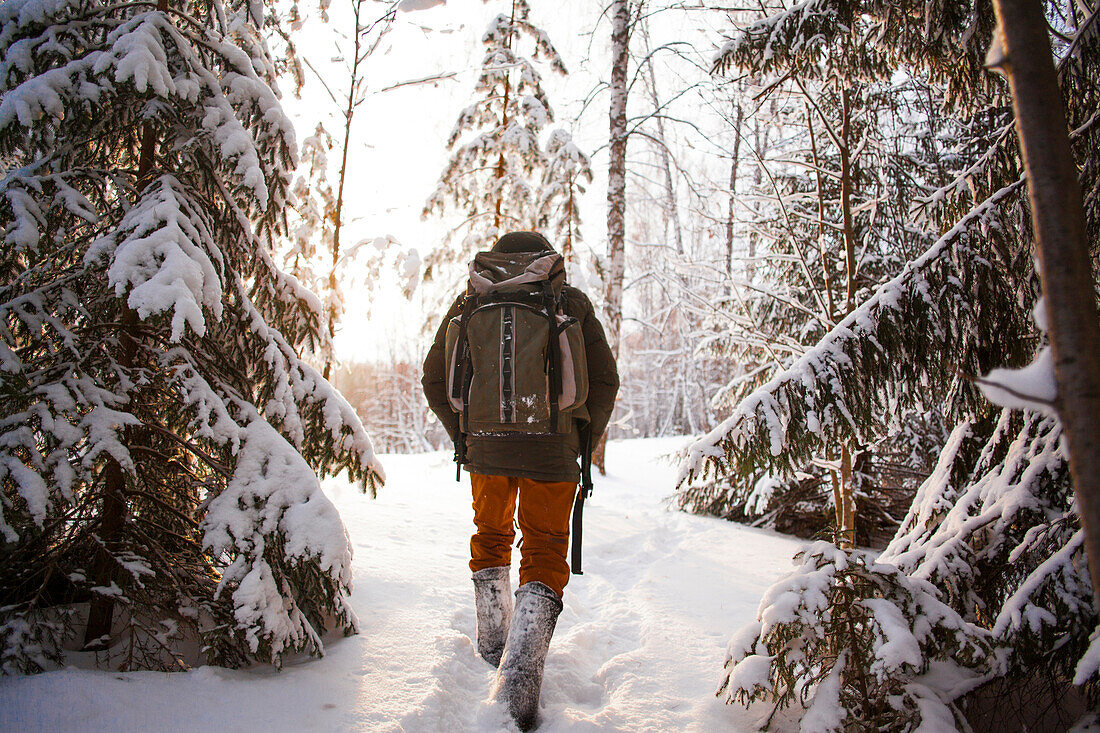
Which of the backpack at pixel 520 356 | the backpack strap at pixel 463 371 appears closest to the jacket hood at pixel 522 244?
the backpack at pixel 520 356

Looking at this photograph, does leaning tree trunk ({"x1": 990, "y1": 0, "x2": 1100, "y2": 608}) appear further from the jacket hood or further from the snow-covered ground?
the jacket hood

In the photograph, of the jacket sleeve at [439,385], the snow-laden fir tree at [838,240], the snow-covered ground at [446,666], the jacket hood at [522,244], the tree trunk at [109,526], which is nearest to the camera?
the snow-covered ground at [446,666]

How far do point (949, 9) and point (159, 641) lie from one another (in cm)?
443

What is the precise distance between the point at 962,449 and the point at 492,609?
99.9 inches

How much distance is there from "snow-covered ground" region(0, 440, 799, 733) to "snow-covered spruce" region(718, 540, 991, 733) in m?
0.43

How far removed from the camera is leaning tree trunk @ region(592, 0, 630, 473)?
8.72m

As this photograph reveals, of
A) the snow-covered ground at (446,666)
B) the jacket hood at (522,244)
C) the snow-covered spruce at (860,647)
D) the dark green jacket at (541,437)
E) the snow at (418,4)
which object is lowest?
the snow-covered ground at (446,666)

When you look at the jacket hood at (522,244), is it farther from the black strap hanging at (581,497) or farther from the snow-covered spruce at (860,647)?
the snow-covered spruce at (860,647)

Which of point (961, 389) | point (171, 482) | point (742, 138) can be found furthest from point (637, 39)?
point (171, 482)

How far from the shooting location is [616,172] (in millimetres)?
8906

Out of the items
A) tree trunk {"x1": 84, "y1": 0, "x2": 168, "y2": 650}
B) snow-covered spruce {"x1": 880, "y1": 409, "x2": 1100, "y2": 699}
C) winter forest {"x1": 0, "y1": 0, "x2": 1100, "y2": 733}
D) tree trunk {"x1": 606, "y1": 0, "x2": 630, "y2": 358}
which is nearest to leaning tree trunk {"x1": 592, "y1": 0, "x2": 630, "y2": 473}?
tree trunk {"x1": 606, "y1": 0, "x2": 630, "y2": 358}

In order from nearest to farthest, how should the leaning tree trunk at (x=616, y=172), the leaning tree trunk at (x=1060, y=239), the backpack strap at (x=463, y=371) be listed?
1. the leaning tree trunk at (x=1060, y=239)
2. the backpack strap at (x=463, y=371)
3. the leaning tree trunk at (x=616, y=172)

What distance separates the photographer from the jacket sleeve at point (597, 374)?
2633 mm

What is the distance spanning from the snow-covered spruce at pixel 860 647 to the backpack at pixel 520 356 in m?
1.14
